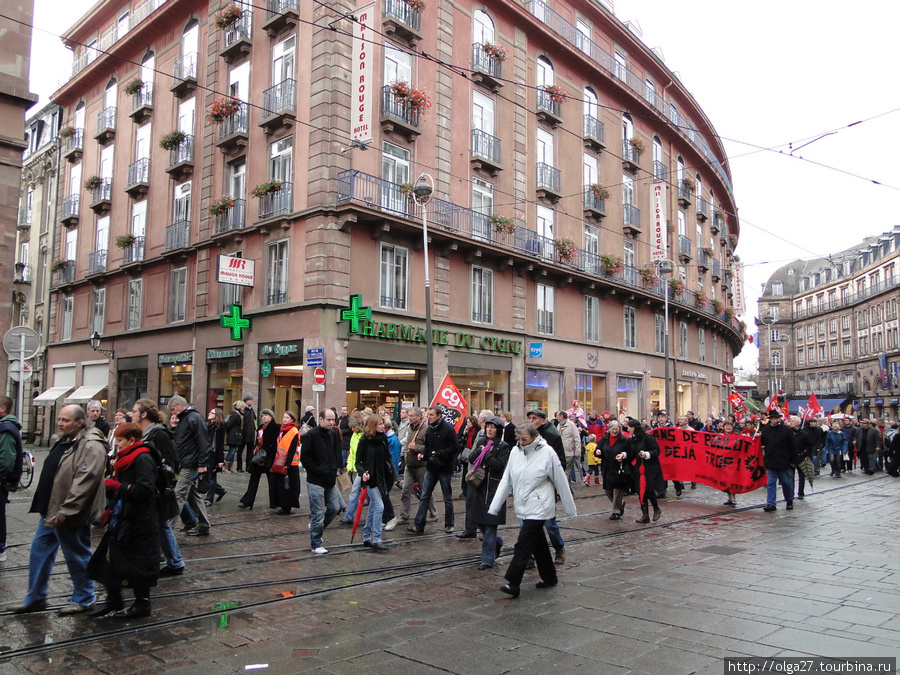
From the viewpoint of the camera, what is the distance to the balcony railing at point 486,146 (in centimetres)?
2550

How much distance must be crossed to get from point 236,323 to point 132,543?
17.2 metres

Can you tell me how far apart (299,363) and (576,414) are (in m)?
8.16

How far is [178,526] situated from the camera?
34.8ft

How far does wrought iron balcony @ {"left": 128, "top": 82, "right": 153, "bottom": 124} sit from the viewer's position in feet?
93.5

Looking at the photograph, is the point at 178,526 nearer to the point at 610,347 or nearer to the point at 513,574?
the point at 513,574

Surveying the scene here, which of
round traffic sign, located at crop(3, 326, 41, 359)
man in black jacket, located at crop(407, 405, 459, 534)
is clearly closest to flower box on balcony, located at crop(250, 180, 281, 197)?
round traffic sign, located at crop(3, 326, 41, 359)

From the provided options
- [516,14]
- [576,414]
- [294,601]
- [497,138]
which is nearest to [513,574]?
[294,601]

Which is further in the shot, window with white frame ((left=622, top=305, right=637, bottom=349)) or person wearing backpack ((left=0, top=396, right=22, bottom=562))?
window with white frame ((left=622, top=305, right=637, bottom=349))

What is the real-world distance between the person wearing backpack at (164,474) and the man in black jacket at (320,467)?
1708 mm

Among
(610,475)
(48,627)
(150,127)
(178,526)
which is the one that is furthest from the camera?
(150,127)

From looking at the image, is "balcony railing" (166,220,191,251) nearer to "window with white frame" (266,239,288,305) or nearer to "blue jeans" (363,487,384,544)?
"window with white frame" (266,239,288,305)

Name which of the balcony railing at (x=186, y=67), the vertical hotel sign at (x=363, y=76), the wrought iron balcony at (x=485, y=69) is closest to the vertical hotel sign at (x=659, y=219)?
the wrought iron balcony at (x=485, y=69)

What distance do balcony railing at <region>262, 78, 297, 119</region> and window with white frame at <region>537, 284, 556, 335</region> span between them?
1130 cm

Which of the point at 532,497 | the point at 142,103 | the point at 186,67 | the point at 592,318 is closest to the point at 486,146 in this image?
the point at 592,318
